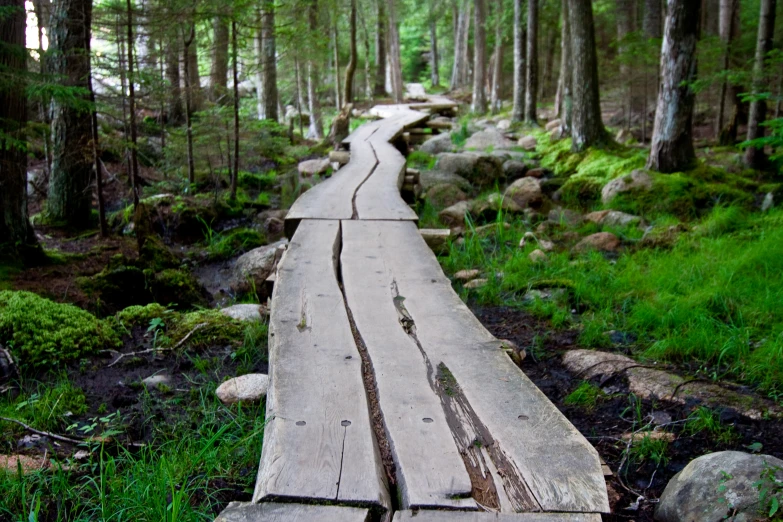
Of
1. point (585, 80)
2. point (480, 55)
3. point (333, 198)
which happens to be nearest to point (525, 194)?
point (585, 80)

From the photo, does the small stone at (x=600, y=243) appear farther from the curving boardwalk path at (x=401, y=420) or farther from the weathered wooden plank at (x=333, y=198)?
the curving boardwalk path at (x=401, y=420)

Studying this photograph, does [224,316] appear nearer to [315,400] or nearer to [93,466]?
[93,466]

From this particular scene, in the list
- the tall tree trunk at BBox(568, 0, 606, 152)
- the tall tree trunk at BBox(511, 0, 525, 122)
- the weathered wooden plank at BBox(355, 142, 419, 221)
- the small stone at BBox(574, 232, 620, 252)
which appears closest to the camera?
the weathered wooden plank at BBox(355, 142, 419, 221)

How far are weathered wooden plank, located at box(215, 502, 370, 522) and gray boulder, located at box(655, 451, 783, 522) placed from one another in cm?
124

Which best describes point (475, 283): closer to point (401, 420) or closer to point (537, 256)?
point (537, 256)

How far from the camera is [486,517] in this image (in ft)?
6.32

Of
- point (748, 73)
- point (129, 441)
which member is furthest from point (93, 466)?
point (748, 73)

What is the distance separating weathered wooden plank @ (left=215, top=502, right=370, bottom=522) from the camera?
6.28 feet

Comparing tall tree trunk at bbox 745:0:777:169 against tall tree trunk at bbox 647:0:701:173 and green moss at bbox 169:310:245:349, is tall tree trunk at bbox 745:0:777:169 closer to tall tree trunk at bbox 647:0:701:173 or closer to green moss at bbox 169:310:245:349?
tall tree trunk at bbox 647:0:701:173

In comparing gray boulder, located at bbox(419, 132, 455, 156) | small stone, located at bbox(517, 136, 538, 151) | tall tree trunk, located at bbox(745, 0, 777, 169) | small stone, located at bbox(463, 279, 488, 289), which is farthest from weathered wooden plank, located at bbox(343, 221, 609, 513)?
gray boulder, located at bbox(419, 132, 455, 156)

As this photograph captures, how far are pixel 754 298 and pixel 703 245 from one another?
139 centimetres

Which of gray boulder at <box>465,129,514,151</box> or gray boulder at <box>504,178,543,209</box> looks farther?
gray boulder at <box>465,129,514,151</box>

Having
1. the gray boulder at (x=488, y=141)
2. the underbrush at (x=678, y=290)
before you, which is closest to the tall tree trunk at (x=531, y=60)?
the gray boulder at (x=488, y=141)

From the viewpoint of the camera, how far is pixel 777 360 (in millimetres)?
3686
